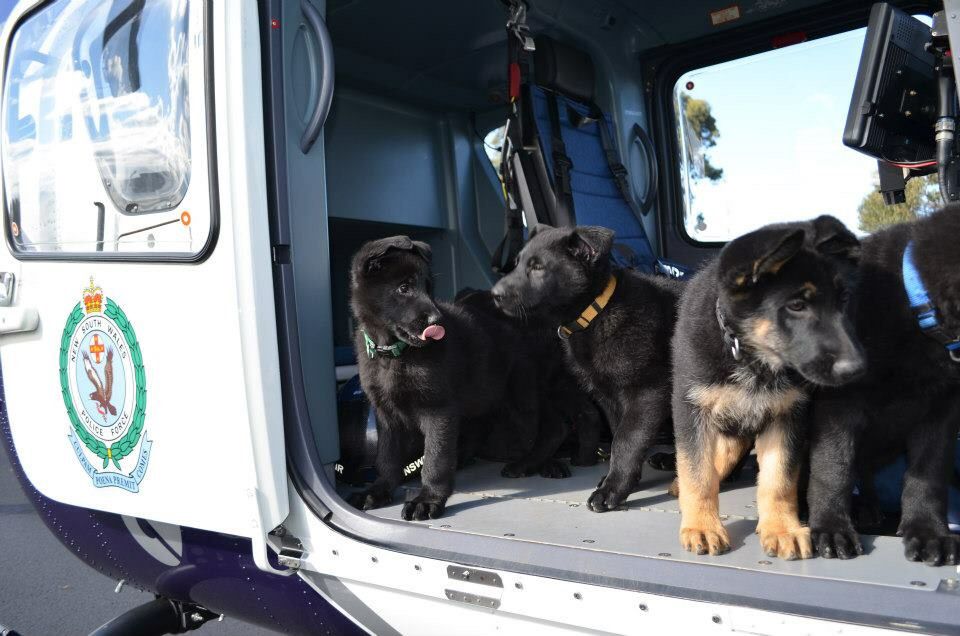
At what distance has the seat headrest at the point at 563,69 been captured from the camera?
4.81 meters

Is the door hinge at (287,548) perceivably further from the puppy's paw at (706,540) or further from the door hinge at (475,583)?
the puppy's paw at (706,540)

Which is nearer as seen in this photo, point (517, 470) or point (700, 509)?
point (700, 509)

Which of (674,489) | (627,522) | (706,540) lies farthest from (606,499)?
(706,540)

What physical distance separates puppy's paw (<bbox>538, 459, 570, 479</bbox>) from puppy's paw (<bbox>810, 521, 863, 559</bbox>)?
4.59ft

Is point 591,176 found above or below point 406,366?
above

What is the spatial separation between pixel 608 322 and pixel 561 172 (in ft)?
5.42

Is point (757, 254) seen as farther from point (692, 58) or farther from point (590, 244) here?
point (692, 58)

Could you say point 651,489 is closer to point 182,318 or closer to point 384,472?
point 384,472

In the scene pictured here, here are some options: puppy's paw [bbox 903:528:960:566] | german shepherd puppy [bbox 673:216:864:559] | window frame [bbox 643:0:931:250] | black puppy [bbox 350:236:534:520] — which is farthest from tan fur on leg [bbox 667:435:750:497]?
window frame [bbox 643:0:931:250]

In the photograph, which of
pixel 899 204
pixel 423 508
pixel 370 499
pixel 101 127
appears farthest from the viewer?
pixel 899 204

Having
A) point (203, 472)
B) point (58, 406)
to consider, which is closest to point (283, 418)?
point (203, 472)

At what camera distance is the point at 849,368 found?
6.42ft

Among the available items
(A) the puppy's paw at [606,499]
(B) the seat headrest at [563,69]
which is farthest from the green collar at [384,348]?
(B) the seat headrest at [563,69]

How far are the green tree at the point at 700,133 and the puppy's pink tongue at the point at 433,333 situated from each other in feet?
10.1
